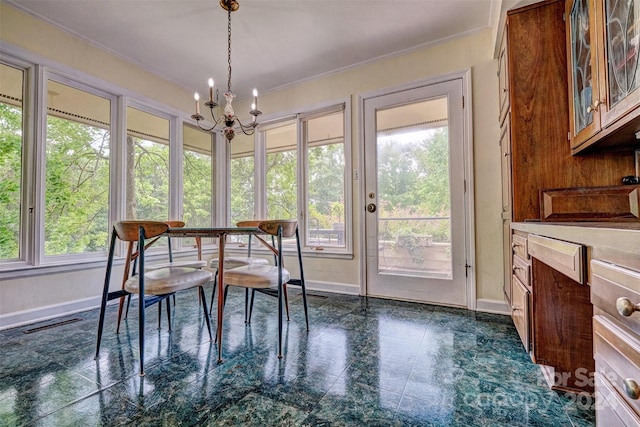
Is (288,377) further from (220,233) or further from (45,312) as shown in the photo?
(45,312)

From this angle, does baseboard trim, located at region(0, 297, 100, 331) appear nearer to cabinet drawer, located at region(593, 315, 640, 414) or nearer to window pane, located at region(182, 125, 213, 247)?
window pane, located at region(182, 125, 213, 247)

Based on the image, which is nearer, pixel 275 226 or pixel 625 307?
pixel 625 307

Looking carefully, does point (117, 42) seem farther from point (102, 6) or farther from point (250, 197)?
point (250, 197)

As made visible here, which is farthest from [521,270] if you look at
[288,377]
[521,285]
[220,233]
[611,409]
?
[220,233]

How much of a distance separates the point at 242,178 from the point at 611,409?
158 inches

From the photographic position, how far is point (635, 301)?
1.90ft

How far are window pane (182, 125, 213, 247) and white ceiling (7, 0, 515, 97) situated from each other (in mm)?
908

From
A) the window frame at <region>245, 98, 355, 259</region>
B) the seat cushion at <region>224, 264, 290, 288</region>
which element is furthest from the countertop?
the window frame at <region>245, 98, 355, 259</region>

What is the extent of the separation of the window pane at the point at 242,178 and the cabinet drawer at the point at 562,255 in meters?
3.32

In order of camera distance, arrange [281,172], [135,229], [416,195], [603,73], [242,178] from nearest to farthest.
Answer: [603,73] → [135,229] → [416,195] → [281,172] → [242,178]

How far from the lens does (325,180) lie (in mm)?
3484

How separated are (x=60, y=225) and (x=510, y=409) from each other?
355cm

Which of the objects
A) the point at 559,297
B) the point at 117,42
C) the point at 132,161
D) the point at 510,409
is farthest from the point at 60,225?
the point at 559,297

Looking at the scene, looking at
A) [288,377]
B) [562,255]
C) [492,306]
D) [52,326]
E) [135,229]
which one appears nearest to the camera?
[562,255]
